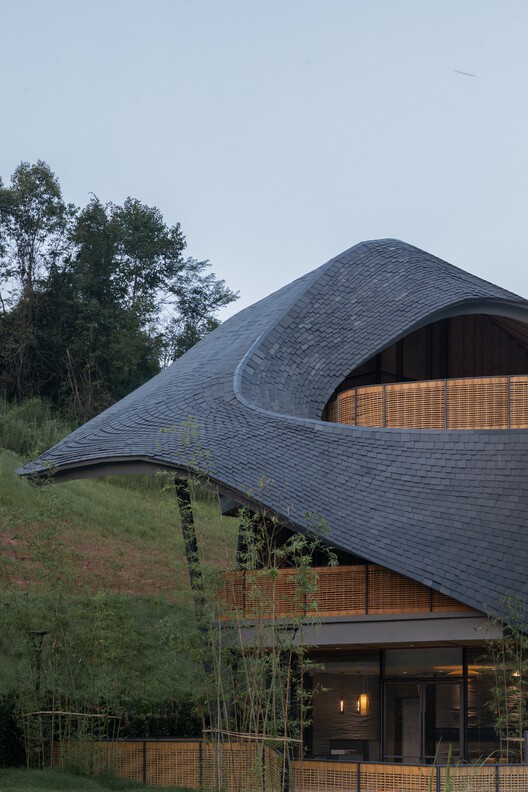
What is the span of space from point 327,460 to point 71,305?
28.2m

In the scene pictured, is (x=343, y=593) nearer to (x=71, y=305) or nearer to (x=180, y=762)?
(x=180, y=762)

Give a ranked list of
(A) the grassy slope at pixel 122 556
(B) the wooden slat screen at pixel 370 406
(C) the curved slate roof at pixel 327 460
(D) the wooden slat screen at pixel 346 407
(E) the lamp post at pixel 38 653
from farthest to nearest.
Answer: (A) the grassy slope at pixel 122 556, (D) the wooden slat screen at pixel 346 407, (B) the wooden slat screen at pixel 370 406, (C) the curved slate roof at pixel 327 460, (E) the lamp post at pixel 38 653

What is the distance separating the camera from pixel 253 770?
14.1 metres

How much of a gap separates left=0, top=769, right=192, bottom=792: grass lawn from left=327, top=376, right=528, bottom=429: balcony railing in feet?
24.4

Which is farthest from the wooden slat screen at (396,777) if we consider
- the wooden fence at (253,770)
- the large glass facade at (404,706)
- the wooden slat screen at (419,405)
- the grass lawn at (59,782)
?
the wooden slat screen at (419,405)

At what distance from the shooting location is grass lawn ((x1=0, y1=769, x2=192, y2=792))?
570 inches

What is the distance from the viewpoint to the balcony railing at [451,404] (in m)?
19.3

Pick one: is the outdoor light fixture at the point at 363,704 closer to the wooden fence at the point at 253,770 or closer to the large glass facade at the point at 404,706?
the large glass facade at the point at 404,706

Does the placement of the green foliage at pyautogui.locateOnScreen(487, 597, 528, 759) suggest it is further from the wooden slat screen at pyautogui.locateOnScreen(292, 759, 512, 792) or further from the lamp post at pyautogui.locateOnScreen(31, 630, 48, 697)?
the lamp post at pyautogui.locateOnScreen(31, 630, 48, 697)

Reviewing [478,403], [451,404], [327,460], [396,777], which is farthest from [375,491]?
[396,777]

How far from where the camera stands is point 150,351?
4506 centimetres

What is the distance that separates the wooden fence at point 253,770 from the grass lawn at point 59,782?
17.2 inches

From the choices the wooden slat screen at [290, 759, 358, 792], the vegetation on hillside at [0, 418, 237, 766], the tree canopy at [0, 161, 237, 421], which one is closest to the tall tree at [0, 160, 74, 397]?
the tree canopy at [0, 161, 237, 421]

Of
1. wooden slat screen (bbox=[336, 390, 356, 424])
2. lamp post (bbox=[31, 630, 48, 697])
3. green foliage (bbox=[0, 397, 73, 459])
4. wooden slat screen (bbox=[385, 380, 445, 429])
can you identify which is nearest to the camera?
lamp post (bbox=[31, 630, 48, 697])
